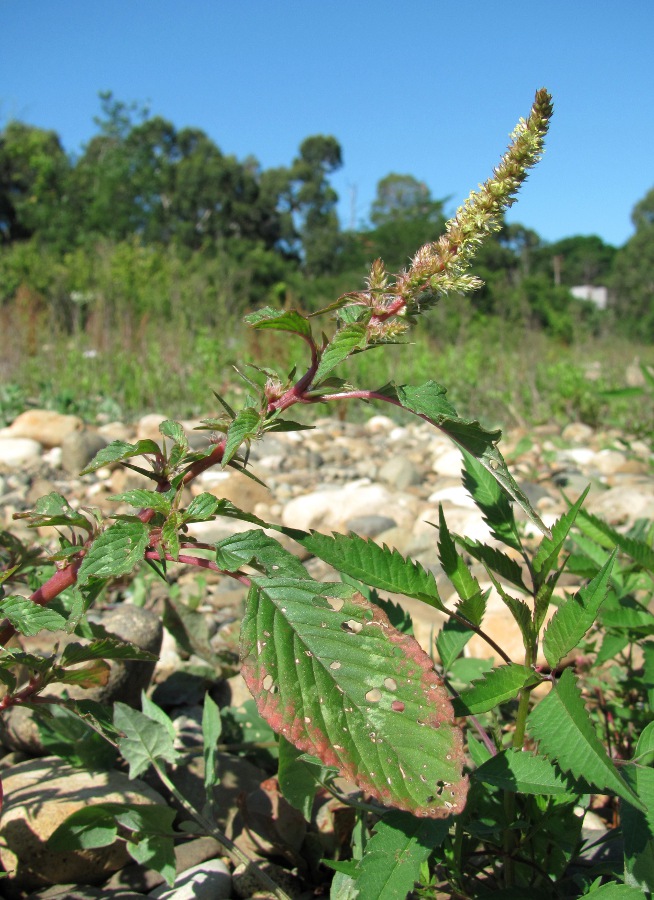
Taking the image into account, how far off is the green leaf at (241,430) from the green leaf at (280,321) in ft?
0.29

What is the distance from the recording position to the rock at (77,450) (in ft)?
14.3

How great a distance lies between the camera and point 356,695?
704 millimetres

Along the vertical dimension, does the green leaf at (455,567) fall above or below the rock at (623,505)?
above

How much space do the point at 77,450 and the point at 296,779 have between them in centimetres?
357

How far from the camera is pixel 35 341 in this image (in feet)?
28.5

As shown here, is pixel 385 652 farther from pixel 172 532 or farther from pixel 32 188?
pixel 32 188

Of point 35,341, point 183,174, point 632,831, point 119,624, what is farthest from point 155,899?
point 183,174

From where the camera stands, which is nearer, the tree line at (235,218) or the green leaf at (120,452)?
the green leaf at (120,452)

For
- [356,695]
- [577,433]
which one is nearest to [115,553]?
[356,695]

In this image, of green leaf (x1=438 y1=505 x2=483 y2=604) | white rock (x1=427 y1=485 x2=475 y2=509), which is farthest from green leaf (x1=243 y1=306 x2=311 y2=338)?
white rock (x1=427 y1=485 x2=475 y2=509)

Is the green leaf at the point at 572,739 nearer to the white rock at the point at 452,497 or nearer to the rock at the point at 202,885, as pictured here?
the rock at the point at 202,885

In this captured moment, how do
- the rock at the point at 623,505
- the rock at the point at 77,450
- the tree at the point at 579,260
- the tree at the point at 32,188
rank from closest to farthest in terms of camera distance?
the rock at the point at 623,505, the rock at the point at 77,450, the tree at the point at 32,188, the tree at the point at 579,260

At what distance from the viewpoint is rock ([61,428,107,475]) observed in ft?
14.3

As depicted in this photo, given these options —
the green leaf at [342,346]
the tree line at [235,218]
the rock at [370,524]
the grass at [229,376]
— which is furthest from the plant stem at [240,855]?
the tree line at [235,218]
